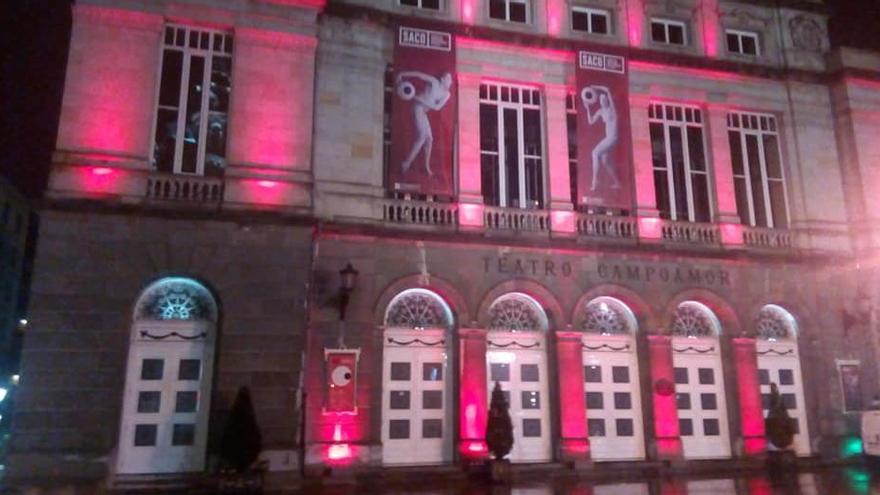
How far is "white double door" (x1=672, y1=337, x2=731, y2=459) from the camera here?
17078 mm

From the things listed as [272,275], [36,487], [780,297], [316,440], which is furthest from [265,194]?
[780,297]

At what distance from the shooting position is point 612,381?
16953 mm

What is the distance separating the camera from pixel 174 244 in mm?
14219

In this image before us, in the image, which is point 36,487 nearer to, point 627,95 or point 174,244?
point 174,244

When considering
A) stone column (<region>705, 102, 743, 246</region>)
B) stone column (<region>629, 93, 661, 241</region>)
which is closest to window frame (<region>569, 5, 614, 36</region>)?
stone column (<region>629, 93, 661, 241</region>)

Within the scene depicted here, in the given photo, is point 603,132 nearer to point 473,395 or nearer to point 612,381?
point 612,381

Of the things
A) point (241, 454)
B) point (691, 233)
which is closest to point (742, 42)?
point (691, 233)

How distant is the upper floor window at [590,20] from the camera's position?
19.1 m

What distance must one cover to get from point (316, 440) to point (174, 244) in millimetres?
5111

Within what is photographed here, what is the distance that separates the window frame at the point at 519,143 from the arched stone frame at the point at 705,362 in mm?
4628

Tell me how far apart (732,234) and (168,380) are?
1455 centimetres

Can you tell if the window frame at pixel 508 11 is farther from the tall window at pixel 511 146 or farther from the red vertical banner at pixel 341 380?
the red vertical banner at pixel 341 380

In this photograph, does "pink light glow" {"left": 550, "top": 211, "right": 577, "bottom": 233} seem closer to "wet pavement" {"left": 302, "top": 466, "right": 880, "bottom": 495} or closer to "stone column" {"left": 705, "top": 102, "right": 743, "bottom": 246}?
"stone column" {"left": 705, "top": 102, "right": 743, "bottom": 246}

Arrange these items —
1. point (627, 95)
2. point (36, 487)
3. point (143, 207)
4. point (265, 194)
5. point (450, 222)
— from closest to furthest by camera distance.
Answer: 1. point (36, 487)
2. point (143, 207)
3. point (265, 194)
4. point (450, 222)
5. point (627, 95)
